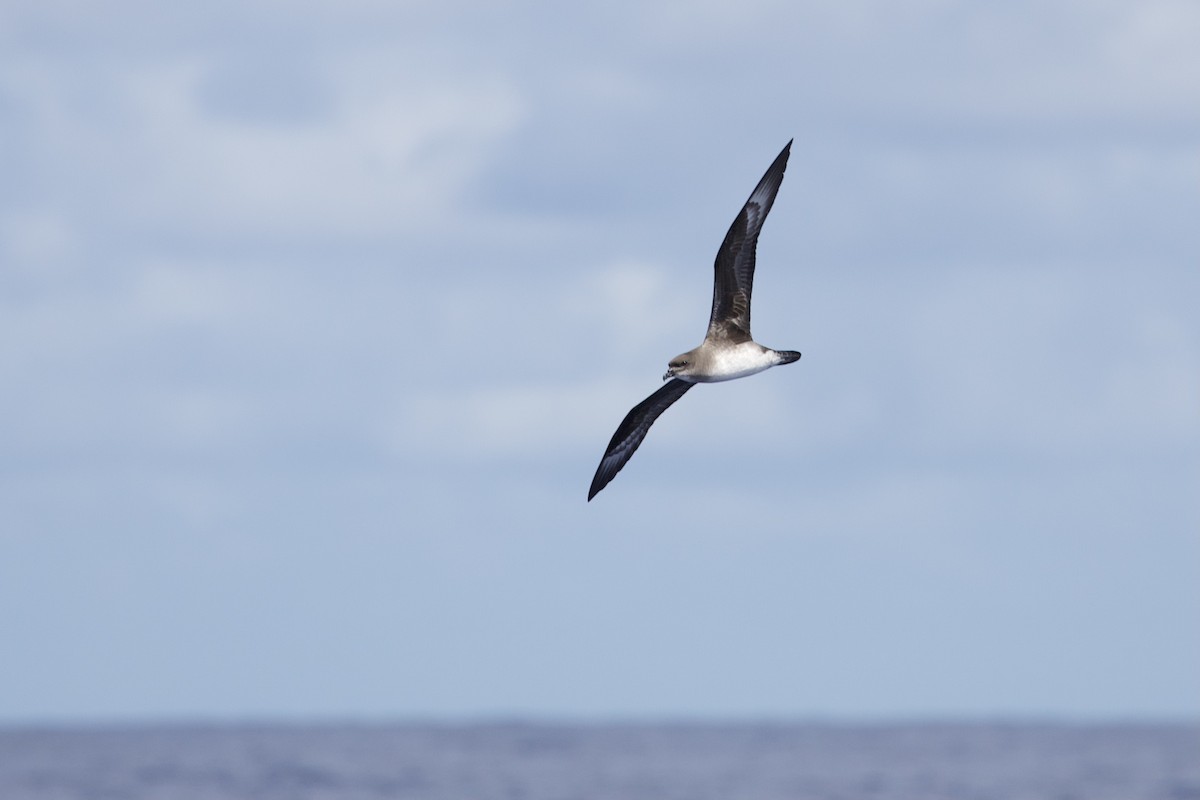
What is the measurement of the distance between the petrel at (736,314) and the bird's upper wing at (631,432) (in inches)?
66.6

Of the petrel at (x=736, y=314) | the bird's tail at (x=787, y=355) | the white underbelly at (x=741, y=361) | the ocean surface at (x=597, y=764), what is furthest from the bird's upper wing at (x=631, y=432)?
the ocean surface at (x=597, y=764)

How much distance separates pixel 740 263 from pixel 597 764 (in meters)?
74.7

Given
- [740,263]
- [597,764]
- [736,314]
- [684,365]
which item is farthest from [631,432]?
[597,764]

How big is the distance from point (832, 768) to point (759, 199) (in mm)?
73159

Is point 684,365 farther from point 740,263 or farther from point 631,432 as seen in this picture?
point 631,432

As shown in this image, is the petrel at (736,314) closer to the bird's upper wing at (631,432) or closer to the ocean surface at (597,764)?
the bird's upper wing at (631,432)

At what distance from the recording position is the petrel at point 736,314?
22859 millimetres

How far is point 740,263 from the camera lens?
23.2m

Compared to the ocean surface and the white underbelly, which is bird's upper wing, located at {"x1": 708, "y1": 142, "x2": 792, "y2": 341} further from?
the ocean surface

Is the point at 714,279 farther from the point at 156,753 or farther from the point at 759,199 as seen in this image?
the point at 156,753

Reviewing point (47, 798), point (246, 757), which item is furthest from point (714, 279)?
point (246, 757)

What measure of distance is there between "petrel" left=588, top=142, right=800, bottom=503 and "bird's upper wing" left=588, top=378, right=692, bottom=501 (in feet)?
5.55

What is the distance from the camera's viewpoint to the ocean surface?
244 feet

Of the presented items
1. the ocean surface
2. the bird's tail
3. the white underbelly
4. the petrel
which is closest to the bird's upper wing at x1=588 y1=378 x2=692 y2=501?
the petrel
